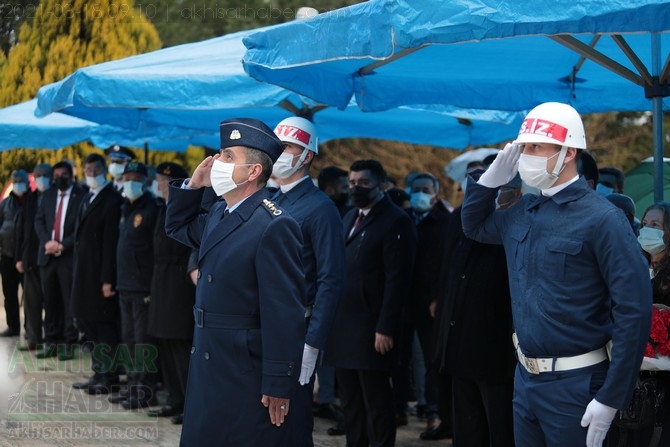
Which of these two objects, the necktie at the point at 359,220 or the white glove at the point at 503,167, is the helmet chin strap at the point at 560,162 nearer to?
the white glove at the point at 503,167

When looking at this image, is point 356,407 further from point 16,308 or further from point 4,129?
point 16,308

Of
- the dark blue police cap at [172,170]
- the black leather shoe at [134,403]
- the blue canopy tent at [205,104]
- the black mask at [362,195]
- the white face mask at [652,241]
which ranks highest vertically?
the blue canopy tent at [205,104]

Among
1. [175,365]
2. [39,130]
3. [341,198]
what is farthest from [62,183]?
[341,198]

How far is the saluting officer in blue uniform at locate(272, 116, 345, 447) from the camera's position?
5.37 meters

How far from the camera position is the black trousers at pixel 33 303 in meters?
11.6

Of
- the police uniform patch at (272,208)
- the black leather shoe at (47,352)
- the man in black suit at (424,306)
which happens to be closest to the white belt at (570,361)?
the police uniform patch at (272,208)

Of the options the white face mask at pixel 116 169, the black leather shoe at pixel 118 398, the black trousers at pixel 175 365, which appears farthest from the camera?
the white face mask at pixel 116 169

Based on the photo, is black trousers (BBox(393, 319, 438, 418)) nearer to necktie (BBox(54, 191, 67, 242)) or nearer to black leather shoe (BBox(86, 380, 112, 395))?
black leather shoe (BBox(86, 380, 112, 395))

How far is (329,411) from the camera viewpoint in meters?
8.43

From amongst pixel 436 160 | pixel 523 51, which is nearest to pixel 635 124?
pixel 436 160

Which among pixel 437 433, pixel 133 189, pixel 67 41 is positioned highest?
pixel 67 41

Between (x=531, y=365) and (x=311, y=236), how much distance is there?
6.37ft

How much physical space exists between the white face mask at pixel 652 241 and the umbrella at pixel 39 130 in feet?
24.5

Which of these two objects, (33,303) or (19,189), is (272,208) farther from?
(19,189)
